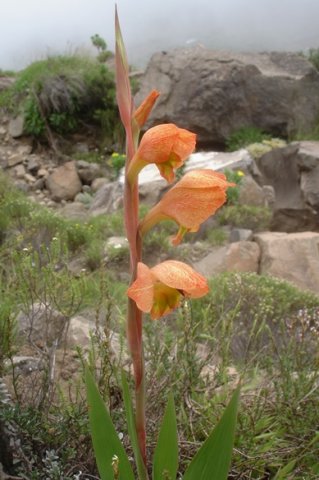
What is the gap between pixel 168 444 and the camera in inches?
31.3

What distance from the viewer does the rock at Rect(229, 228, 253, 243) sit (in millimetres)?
4093

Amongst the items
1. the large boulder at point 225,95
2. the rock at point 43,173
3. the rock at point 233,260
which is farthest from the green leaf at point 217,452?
the rock at point 43,173

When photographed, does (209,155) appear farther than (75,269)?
Yes

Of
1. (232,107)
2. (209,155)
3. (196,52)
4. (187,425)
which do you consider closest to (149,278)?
(187,425)

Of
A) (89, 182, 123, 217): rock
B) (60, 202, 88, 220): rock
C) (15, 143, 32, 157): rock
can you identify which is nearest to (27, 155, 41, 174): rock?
(15, 143, 32, 157): rock

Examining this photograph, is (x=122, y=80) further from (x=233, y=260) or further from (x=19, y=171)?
(x=19, y=171)

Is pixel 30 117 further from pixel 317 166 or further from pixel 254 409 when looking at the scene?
pixel 254 409

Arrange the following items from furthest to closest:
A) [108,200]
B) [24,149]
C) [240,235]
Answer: [24,149] < [108,200] < [240,235]

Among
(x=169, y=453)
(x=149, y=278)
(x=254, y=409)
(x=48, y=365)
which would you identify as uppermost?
(x=149, y=278)

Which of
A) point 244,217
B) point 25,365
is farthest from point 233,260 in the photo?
point 25,365

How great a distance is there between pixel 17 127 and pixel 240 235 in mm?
4332

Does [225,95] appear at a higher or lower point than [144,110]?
lower

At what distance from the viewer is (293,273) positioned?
11.8 ft

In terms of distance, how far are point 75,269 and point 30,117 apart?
13.4 feet
